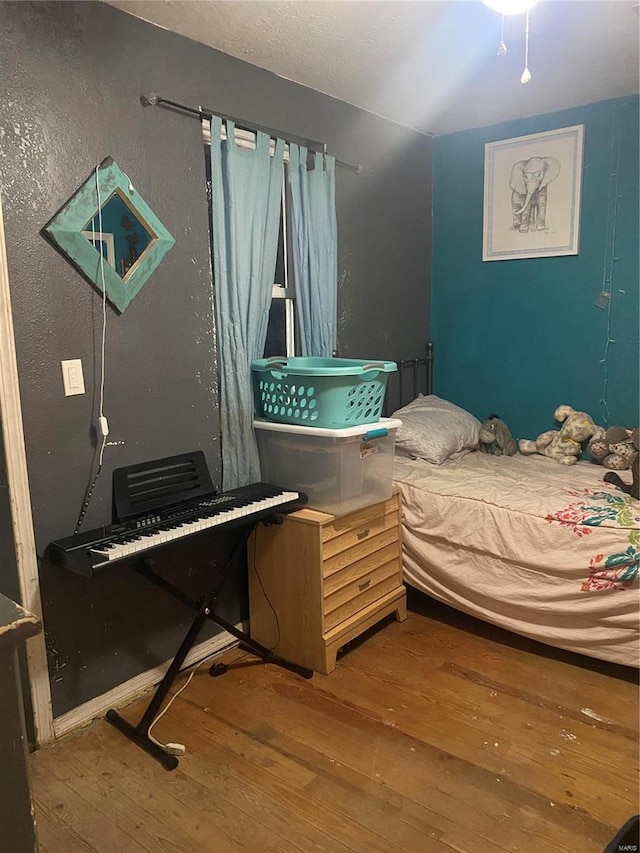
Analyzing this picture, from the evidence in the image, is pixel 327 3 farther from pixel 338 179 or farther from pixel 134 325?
pixel 134 325

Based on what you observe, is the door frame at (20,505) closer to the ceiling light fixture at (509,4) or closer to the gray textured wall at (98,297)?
the gray textured wall at (98,297)

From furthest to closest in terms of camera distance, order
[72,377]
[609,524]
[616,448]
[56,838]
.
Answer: [616,448] < [609,524] < [72,377] < [56,838]

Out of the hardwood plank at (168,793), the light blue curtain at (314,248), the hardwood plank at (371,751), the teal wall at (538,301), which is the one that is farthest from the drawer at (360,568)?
the teal wall at (538,301)

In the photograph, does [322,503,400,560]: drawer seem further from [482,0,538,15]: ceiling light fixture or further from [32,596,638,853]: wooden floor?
[482,0,538,15]: ceiling light fixture

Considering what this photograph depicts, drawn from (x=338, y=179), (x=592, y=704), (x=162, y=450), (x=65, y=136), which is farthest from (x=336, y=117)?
(x=592, y=704)

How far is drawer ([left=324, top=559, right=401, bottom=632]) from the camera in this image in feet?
7.99

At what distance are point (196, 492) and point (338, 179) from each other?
5.43ft

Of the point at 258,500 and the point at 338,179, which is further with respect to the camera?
the point at 338,179

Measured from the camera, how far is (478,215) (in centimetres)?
354

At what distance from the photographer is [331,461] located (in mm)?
2410

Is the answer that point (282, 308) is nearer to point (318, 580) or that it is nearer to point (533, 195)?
point (318, 580)

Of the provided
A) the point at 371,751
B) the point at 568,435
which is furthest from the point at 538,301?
the point at 371,751

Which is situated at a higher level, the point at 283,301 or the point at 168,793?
the point at 283,301

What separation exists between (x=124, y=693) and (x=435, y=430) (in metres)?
1.81
